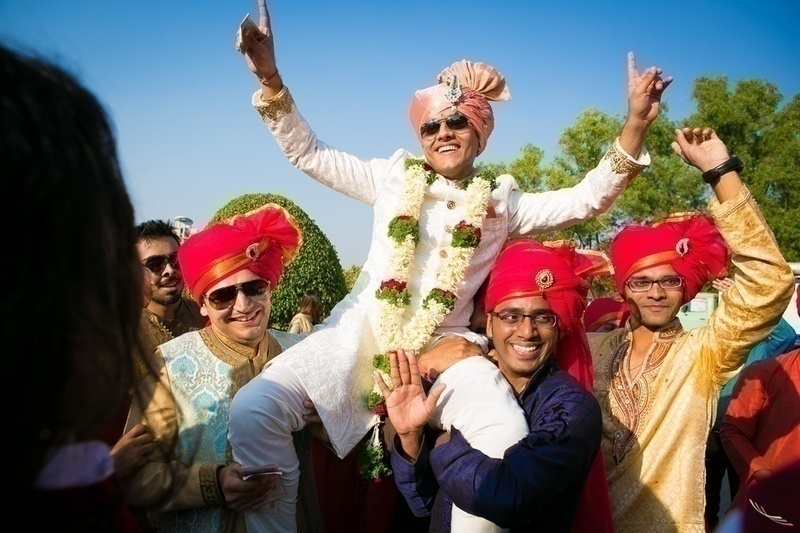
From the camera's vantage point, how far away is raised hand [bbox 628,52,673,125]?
11.3 ft

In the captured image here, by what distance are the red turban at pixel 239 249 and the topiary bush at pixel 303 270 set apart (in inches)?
249

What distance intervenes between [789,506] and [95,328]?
10.7 feet

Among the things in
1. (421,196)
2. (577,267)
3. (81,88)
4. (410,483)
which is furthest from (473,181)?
(81,88)

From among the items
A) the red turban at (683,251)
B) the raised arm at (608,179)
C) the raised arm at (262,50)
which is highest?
the raised arm at (262,50)

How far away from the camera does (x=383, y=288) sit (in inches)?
136

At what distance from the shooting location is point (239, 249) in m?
3.47

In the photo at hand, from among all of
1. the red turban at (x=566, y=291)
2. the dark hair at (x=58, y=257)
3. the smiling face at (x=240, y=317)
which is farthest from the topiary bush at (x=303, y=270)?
the dark hair at (x=58, y=257)

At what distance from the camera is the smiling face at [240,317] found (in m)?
3.46

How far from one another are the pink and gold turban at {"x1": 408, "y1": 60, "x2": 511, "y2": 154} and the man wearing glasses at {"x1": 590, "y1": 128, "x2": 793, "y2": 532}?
114cm

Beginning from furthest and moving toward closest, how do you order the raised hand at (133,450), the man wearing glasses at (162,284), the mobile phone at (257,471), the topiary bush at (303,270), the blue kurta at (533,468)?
the topiary bush at (303,270)
the man wearing glasses at (162,284)
the mobile phone at (257,471)
the raised hand at (133,450)
the blue kurta at (533,468)

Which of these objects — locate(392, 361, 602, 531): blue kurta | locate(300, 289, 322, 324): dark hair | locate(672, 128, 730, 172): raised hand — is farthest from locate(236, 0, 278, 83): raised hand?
locate(300, 289, 322, 324): dark hair

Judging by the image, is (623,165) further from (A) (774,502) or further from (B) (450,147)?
(A) (774,502)

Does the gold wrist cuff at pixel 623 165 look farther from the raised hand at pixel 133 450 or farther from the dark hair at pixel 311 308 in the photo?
the dark hair at pixel 311 308

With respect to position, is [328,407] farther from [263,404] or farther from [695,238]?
[695,238]
